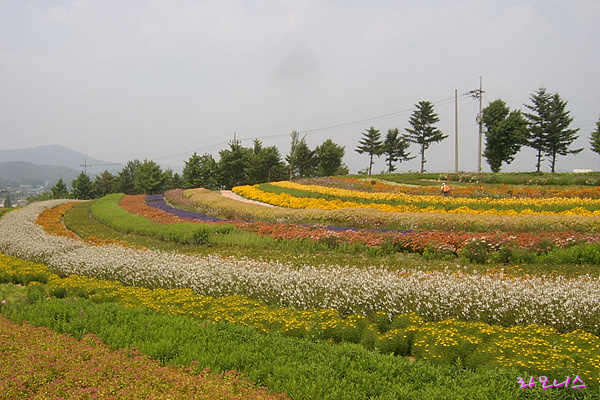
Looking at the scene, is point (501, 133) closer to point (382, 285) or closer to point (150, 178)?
point (382, 285)

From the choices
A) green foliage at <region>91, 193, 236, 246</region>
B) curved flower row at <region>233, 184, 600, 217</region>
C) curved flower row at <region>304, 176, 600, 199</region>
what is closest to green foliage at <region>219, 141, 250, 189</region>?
curved flower row at <region>233, 184, 600, 217</region>

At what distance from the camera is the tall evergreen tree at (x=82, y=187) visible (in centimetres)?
6456

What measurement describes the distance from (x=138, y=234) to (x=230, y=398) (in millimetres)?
14336

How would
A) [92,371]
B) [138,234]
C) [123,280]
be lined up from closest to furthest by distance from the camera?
[92,371] → [123,280] → [138,234]

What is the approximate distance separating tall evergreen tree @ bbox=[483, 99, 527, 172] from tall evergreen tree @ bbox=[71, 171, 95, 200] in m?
60.4

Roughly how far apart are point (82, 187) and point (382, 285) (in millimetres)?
69407

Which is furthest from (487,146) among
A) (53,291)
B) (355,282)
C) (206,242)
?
(53,291)

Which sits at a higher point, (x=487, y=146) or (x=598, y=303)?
(x=487, y=146)

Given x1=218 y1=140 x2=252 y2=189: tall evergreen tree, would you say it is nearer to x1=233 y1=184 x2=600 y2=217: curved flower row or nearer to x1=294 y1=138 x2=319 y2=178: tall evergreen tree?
x1=294 y1=138 x2=319 y2=178: tall evergreen tree

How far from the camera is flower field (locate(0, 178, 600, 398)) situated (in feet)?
16.5

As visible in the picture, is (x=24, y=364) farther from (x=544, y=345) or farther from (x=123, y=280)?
(x=544, y=345)

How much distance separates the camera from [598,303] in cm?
581

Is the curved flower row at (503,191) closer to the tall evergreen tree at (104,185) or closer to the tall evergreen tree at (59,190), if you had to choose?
the tall evergreen tree at (59,190)

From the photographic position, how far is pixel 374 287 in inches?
284
